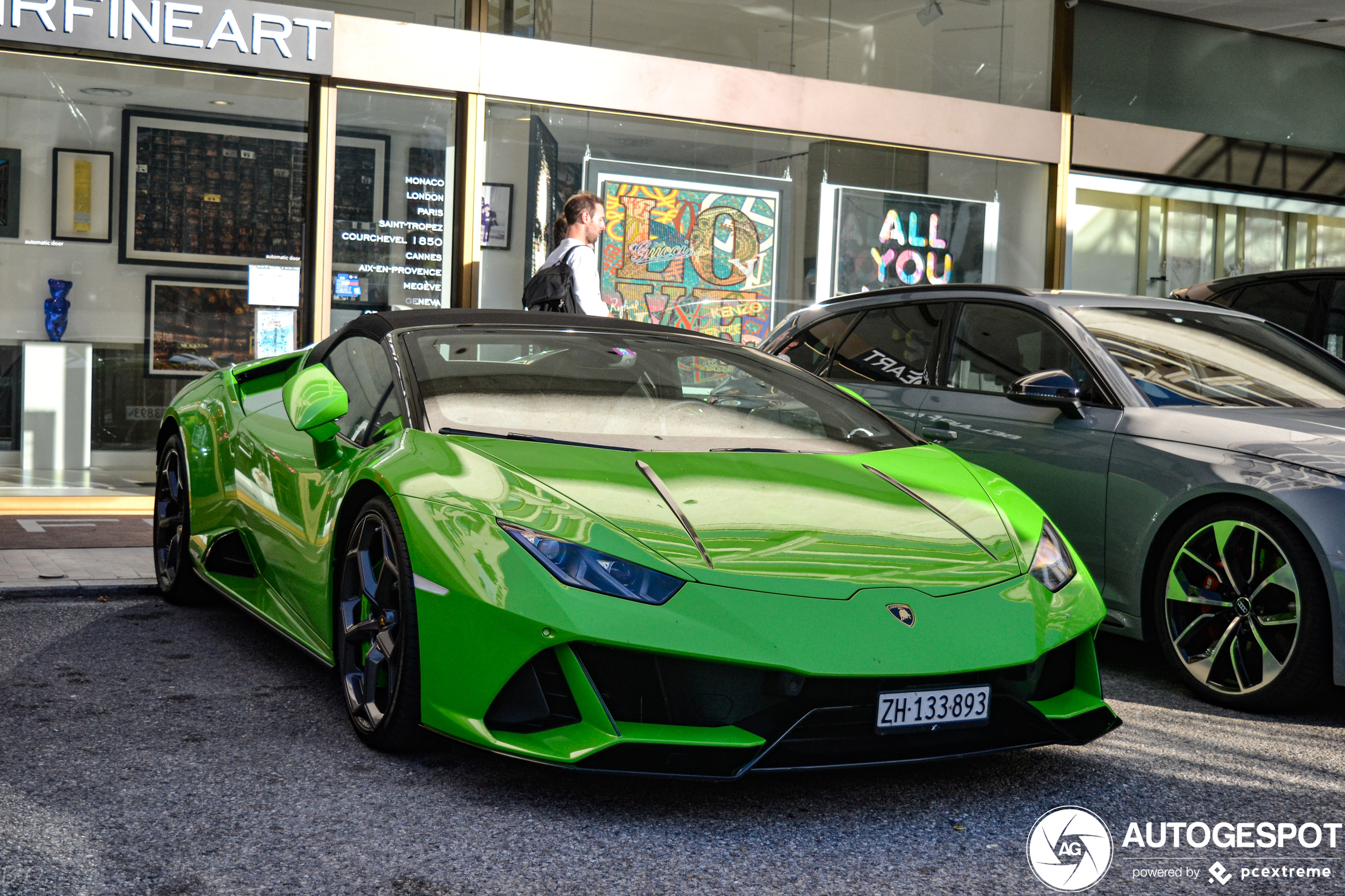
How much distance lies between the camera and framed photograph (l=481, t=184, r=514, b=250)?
378 inches

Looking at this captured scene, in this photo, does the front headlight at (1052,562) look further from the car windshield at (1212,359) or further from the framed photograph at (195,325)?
Answer: the framed photograph at (195,325)

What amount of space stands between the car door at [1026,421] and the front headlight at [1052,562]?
1194mm

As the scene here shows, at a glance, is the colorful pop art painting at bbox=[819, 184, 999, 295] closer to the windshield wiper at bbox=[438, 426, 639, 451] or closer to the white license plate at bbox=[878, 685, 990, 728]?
the windshield wiper at bbox=[438, 426, 639, 451]

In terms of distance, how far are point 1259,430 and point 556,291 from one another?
413 centimetres

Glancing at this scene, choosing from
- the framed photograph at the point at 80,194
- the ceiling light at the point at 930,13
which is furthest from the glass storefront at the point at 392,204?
the ceiling light at the point at 930,13

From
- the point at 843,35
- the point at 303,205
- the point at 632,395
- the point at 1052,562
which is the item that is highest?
the point at 843,35

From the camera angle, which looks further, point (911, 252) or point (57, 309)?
point (911, 252)

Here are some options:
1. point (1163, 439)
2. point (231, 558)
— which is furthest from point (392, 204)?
point (1163, 439)

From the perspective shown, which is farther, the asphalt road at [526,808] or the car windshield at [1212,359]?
the car windshield at [1212,359]

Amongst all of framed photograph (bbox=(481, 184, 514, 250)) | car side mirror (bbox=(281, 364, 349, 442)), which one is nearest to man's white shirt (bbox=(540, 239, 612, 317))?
framed photograph (bbox=(481, 184, 514, 250))

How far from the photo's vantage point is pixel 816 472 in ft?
12.5

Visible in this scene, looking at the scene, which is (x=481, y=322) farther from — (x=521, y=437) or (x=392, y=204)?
(x=392, y=204)

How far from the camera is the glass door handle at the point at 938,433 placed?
557 centimetres

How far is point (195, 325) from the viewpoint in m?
9.66
